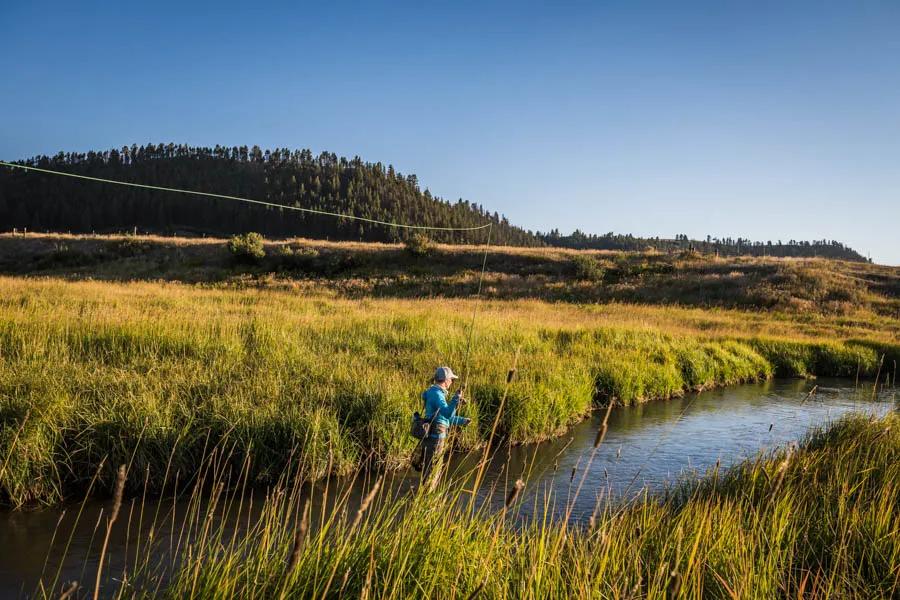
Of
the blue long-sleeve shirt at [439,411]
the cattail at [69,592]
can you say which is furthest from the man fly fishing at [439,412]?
the cattail at [69,592]

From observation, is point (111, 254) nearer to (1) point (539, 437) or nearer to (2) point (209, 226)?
(1) point (539, 437)

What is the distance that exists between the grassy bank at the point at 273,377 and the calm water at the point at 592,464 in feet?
1.47

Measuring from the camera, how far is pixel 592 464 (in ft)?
30.9

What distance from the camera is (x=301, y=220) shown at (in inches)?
5482

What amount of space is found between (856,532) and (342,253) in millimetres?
49220

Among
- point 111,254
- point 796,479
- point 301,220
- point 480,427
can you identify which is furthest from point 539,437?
point 301,220

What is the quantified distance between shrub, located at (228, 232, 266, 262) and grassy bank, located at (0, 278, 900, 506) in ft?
90.6

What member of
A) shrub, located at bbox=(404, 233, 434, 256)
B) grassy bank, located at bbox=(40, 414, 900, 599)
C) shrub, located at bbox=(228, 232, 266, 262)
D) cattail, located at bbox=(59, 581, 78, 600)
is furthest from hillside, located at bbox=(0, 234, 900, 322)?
cattail, located at bbox=(59, 581, 78, 600)

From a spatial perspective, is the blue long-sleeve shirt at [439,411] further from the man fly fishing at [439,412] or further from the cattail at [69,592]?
the cattail at [69,592]

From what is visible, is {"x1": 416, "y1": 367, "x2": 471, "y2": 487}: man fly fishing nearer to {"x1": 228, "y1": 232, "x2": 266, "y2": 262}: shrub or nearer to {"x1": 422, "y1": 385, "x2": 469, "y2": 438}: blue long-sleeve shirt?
Result: {"x1": 422, "y1": 385, "x2": 469, "y2": 438}: blue long-sleeve shirt

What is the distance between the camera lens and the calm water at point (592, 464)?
563 centimetres

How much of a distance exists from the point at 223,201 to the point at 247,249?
349 feet

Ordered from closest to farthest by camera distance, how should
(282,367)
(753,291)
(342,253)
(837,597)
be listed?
(837,597) → (282,367) → (753,291) → (342,253)

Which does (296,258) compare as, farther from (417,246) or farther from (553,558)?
(553,558)
